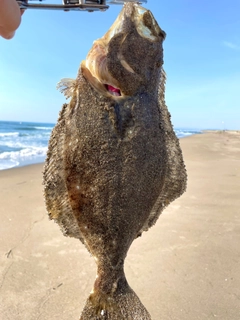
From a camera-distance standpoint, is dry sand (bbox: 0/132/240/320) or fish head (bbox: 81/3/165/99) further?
dry sand (bbox: 0/132/240/320)

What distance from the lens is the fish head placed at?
2.59 m

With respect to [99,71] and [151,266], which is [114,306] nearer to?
[99,71]

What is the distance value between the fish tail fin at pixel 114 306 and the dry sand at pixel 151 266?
1.48 m

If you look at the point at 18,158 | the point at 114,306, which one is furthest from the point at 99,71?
the point at 18,158

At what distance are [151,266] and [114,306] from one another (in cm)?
241

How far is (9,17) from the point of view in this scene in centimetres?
200

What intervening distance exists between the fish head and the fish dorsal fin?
0.16 meters

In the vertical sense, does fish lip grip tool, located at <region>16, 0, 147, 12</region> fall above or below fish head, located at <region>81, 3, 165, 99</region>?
above

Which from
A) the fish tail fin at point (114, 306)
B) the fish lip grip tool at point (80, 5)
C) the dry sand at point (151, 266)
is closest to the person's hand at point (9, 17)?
the fish lip grip tool at point (80, 5)

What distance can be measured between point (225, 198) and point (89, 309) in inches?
245

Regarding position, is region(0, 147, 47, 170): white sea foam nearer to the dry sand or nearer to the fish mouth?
the dry sand

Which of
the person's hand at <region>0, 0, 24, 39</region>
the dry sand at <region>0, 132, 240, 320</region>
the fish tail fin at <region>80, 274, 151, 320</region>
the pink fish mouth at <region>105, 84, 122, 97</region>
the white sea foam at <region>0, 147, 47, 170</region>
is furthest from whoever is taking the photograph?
the white sea foam at <region>0, 147, 47, 170</region>

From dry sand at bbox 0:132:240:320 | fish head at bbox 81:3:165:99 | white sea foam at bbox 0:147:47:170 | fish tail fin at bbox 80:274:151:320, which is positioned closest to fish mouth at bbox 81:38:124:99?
fish head at bbox 81:3:165:99

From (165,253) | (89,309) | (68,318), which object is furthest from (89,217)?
(165,253)
